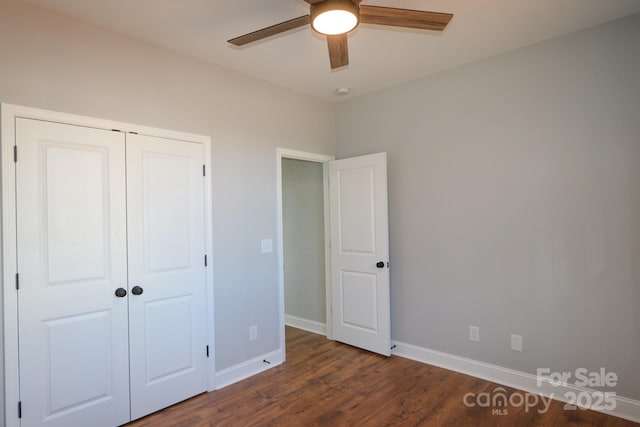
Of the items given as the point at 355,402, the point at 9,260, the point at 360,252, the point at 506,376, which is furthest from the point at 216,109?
the point at 506,376

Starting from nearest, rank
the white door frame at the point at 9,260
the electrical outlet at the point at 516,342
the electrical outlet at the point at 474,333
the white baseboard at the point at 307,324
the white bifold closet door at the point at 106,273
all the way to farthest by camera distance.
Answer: the white door frame at the point at 9,260 < the white bifold closet door at the point at 106,273 < the electrical outlet at the point at 516,342 < the electrical outlet at the point at 474,333 < the white baseboard at the point at 307,324

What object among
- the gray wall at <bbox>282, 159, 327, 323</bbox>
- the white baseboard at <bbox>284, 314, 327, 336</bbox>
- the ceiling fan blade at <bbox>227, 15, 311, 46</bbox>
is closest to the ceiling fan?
the ceiling fan blade at <bbox>227, 15, 311, 46</bbox>

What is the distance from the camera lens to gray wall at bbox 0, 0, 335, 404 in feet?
7.16

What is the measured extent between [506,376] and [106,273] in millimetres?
3232

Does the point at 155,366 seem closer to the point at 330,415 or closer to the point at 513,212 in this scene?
the point at 330,415

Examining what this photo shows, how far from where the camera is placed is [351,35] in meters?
2.43

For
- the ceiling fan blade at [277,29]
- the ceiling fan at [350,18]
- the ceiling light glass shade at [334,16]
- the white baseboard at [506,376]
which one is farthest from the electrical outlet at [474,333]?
the ceiling fan blade at [277,29]

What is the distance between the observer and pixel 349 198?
3854 millimetres

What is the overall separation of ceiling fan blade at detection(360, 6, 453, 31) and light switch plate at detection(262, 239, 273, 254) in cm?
215

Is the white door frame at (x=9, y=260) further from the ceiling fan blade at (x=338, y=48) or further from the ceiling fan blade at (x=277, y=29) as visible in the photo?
the ceiling fan blade at (x=338, y=48)

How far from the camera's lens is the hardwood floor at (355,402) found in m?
2.46

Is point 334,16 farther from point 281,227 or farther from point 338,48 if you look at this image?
point 281,227

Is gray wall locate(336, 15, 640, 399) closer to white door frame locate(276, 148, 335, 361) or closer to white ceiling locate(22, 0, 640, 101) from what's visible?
white ceiling locate(22, 0, 640, 101)

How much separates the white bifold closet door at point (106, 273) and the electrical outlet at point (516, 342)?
8.44 ft
